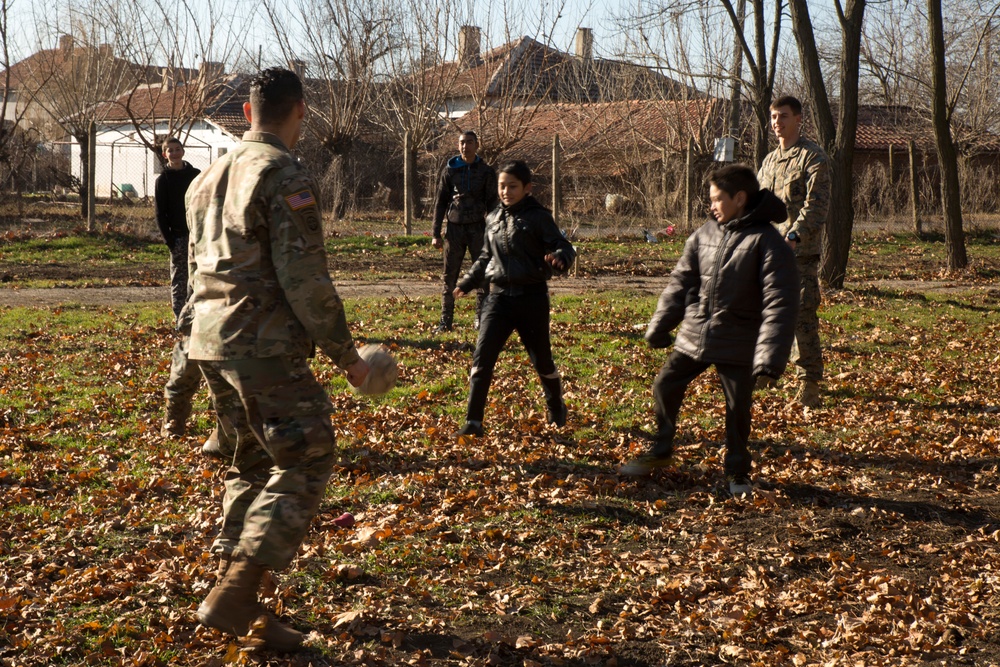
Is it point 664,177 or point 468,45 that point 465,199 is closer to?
point 468,45

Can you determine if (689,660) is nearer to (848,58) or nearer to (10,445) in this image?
(10,445)

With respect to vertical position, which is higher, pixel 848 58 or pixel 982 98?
pixel 982 98

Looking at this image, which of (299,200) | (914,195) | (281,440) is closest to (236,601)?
(281,440)

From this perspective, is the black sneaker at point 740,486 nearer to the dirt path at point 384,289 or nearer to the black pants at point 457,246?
the black pants at point 457,246

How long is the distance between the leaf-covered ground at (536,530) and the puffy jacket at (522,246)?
45.9 inches

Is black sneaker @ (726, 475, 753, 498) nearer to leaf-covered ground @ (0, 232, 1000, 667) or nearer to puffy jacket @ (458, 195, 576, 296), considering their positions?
leaf-covered ground @ (0, 232, 1000, 667)

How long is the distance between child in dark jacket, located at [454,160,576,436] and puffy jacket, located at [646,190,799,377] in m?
0.95

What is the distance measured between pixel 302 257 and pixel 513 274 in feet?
10.3

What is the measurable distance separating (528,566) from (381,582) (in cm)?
74

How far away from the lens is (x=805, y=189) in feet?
25.9

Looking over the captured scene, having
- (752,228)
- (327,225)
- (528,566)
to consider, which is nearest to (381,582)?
(528,566)

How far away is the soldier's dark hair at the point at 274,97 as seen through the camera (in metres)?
3.93

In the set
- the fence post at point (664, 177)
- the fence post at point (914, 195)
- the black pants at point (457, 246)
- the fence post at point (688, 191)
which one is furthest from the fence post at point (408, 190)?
the fence post at point (914, 195)

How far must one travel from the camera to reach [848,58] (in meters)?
15.6
